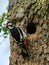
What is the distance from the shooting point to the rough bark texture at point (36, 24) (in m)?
3.75

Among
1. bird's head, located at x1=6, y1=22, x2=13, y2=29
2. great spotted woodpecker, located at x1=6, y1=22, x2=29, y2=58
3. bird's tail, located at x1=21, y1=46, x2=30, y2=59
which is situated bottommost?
bird's tail, located at x1=21, y1=46, x2=30, y2=59

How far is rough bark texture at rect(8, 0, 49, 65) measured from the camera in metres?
3.75

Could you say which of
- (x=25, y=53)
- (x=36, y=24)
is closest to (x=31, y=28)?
(x=36, y=24)

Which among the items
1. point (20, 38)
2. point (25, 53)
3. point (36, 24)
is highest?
point (36, 24)

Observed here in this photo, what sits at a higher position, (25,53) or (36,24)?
(36,24)

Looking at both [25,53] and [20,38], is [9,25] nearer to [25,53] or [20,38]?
[20,38]

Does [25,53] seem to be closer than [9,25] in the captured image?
Yes

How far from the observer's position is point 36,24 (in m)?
3.89

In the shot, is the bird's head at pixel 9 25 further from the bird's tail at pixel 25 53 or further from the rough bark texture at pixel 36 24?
the bird's tail at pixel 25 53

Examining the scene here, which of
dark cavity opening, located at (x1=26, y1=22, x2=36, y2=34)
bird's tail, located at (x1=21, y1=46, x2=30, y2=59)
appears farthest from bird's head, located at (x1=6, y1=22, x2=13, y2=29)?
bird's tail, located at (x1=21, y1=46, x2=30, y2=59)

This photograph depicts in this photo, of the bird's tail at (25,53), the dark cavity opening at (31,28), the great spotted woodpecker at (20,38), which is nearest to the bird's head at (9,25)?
the great spotted woodpecker at (20,38)

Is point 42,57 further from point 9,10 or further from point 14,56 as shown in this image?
point 9,10

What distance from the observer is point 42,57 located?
12.2 feet

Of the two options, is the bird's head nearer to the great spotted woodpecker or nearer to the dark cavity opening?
the great spotted woodpecker
